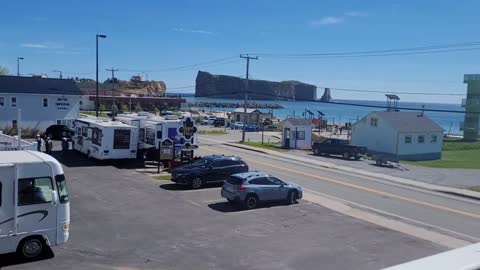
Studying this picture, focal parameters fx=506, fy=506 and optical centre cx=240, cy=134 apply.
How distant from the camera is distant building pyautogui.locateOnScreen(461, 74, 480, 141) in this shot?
87250 millimetres

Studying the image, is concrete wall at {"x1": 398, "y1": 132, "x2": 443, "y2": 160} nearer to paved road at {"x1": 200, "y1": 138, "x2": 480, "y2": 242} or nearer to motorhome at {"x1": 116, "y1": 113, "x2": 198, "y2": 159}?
paved road at {"x1": 200, "y1": 138, "x2": 480, "y2": 242}

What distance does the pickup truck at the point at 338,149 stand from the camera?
1875 inches

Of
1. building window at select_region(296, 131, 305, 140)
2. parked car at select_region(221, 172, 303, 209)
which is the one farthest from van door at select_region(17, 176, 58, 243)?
building window at select_region(296, 131, 305, 140)

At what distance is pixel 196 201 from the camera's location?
2377 cm

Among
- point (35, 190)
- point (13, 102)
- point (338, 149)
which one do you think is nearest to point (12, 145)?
point (35, 190)

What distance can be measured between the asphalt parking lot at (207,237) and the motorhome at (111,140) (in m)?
8.64

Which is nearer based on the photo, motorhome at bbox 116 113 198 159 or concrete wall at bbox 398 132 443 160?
motorhome at bbox 116 113 198 159

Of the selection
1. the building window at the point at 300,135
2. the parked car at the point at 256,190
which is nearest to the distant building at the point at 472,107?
the building window at the point at 300,135

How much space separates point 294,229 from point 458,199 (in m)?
13.3

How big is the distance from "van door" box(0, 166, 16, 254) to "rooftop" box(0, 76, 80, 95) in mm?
38817

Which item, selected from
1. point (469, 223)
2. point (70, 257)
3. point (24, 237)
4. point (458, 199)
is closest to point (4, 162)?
point (24, 237)

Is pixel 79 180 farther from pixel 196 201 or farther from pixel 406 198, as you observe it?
pixel 406 198

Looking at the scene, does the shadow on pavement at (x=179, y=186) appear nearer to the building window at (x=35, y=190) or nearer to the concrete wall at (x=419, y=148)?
the building window at (x=35, y=190)

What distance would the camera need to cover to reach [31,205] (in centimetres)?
1388
